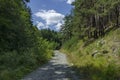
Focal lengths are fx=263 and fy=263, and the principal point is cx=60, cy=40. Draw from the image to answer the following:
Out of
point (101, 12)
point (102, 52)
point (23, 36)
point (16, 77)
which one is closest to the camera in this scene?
point (16, 77)

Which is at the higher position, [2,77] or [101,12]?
[101,12]

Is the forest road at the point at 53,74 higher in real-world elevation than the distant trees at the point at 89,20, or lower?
lower

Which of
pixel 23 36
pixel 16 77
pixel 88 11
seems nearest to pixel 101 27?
pixel 88 11

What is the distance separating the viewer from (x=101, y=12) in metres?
41.0

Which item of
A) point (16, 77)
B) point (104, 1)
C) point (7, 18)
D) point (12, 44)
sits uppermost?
point (104, 1)

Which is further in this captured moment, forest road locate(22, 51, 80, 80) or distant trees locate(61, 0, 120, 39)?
distant trees locate(61, 0, 120, 39)

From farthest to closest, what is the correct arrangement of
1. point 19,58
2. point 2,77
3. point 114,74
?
1. point 19,58
2. point 2,77
3. point 114,74

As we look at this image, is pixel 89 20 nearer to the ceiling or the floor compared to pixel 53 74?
nearer to the ceiling

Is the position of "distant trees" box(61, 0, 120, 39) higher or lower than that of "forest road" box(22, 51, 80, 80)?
higher

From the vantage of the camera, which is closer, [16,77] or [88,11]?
[16,77]

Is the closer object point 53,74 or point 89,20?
point 53,74

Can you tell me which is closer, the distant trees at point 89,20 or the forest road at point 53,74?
the forest road at point 53,74

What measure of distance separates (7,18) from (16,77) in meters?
8.70

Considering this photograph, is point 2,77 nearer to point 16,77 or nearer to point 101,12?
point 16,77
